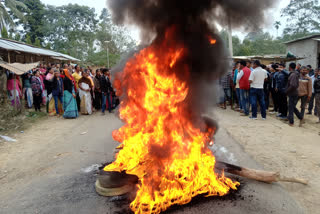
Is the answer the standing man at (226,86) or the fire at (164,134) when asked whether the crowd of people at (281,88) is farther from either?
the fire at (164,134)

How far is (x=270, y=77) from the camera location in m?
9.31

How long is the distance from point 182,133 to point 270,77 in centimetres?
731

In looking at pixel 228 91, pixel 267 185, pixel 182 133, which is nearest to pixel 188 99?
pixel 182 133

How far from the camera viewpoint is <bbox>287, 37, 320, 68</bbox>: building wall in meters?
18.4

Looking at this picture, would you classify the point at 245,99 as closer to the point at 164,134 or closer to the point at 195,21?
the point at 195,21

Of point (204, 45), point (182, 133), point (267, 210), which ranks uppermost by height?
point (204, 45)

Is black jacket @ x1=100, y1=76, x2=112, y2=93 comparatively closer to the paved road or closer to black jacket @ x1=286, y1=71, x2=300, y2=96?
the paved road

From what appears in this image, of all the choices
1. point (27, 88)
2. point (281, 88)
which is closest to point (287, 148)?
point (281, 88)

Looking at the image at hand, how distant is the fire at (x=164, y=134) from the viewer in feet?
10.4

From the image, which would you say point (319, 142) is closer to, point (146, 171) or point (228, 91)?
point (146, 171)

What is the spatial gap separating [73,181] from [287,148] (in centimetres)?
446

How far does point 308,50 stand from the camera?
19312 mm

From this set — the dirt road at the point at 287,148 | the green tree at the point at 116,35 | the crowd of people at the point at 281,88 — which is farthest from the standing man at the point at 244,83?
the green tree at the point at 116,35

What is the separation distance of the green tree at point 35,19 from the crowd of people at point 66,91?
32.4m
